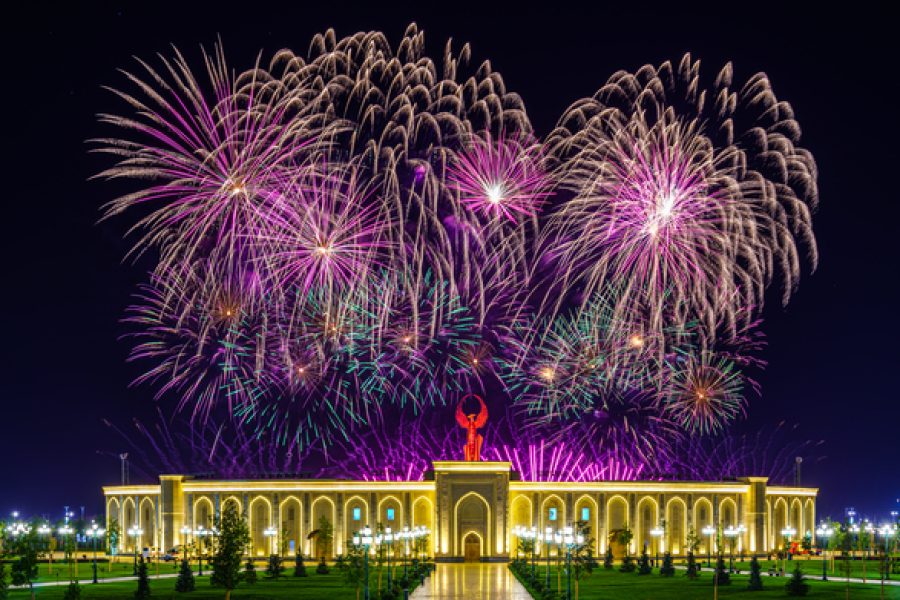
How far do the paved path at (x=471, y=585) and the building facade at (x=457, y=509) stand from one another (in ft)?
21.9

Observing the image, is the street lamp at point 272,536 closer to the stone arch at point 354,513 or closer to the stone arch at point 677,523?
the stone arch at point 354,513

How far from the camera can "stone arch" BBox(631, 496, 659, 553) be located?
245ft

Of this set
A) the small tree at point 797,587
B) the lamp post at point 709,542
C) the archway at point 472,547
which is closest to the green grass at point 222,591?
the small tree at point 797,587

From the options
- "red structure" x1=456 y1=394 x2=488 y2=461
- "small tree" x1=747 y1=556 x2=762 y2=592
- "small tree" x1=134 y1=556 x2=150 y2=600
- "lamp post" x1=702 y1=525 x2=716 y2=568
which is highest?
"red structure" x1=456 y1=394 x2=488 y2=461

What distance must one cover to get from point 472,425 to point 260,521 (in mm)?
15882

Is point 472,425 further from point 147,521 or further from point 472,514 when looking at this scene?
point 147,521

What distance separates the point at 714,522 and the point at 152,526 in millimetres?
39357

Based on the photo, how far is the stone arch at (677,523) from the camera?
2958 inches

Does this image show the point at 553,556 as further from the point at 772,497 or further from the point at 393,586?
the point at 393,586

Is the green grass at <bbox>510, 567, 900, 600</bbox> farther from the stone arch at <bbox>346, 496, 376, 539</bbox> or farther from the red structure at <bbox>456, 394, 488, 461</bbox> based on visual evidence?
the stone arch at <bbox>346, 496, 376, 539</bbox>

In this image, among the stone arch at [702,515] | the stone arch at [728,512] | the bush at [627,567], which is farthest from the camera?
the stone arch at [728,512]

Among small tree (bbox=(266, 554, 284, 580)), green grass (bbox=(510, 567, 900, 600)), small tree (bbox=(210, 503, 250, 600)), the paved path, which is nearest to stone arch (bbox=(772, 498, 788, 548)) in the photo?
the paved path

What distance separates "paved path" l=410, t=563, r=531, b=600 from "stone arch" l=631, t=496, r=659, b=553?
13202mm

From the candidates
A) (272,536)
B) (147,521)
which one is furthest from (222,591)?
(147,521)
